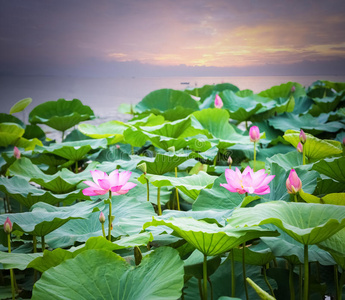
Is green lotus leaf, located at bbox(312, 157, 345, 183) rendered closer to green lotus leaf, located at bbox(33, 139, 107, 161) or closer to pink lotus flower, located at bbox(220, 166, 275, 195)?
pink lotus flower, located at bbox(220, 166, 275, 195)

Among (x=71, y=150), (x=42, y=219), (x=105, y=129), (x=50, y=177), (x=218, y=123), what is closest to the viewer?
(x=42, y=219)

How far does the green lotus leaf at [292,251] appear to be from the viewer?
63 cm

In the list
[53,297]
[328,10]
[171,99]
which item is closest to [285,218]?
[53,297]

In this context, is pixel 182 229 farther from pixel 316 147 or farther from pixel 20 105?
pixel 20 105

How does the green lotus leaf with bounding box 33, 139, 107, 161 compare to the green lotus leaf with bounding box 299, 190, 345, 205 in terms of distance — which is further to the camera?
the green lotus leaf with bounding box 33, 139, 107, 161

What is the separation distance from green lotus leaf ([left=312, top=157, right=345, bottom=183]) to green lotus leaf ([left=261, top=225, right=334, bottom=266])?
0.90 feet

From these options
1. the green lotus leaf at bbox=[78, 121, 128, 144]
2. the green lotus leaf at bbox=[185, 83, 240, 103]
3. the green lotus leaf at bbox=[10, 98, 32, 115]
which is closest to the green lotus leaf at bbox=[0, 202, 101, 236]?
the green lotus leaf at bbox=[10, 98, 32, 115]

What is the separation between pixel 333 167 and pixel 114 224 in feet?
1.85

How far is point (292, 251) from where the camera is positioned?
630 mm

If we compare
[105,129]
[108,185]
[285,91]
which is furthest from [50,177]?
[285,91]

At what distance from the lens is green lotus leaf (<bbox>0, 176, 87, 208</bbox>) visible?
1033mm

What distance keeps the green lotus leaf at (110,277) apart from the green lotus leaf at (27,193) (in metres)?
0.45

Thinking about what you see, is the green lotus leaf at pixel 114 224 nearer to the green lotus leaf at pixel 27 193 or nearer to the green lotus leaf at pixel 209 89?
the green lotus leaf at pixel 27 193

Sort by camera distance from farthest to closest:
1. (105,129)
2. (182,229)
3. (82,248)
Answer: (105,129)
(82,248)
(182,229)
